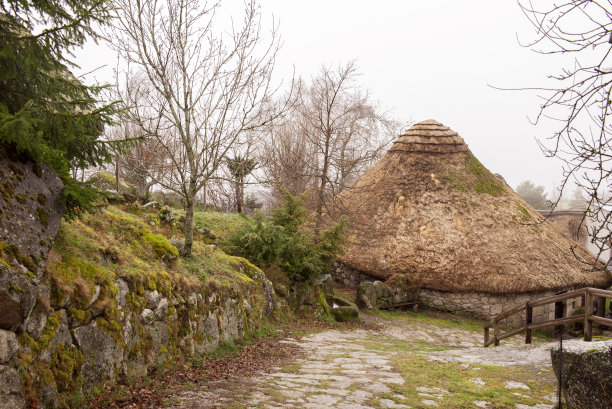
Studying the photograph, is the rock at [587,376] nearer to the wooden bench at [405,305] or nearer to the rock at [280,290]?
the rock at [280,290]

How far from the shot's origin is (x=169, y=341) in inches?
228

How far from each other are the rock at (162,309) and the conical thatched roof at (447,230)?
33.5ft

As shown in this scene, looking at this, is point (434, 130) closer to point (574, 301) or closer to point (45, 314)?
point (574, 301)

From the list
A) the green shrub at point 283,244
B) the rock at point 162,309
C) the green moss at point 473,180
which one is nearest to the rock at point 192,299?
the rock at point 162,309

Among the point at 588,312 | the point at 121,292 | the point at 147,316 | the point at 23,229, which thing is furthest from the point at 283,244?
the point at 23,229

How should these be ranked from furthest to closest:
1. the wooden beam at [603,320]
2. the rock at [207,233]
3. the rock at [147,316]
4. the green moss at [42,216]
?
the rock at [207,233], the wooden beam at [603,320], the rock at [147,316], the green moss at [42,216]

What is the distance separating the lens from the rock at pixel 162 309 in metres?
5.62

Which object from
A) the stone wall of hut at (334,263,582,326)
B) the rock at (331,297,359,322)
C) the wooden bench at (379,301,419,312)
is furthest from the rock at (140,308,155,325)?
the stone wall of hut at (334,263,582,326)

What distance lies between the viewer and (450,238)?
53.6ft

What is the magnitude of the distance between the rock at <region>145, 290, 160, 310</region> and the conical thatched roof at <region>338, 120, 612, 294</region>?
10397mm

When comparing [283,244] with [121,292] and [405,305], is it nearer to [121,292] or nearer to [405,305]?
[121,292]

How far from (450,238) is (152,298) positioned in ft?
42.9

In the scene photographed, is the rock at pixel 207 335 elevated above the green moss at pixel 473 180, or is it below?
below

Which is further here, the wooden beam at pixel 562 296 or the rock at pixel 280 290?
the rock at pixel 280 290
